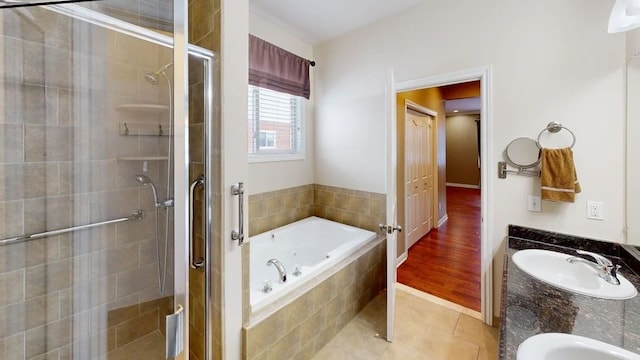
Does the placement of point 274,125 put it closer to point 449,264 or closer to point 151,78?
point 151,78

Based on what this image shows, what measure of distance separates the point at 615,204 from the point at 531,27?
4.39 ft

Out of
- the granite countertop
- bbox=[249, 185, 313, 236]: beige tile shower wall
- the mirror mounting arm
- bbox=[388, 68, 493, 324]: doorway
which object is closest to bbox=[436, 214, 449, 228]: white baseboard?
bbox=[388, 68, 493, 324]: doorway

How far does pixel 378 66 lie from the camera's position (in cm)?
271

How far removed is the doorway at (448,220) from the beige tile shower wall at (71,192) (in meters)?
2.32

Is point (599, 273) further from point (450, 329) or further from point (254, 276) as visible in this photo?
point (254, 276)

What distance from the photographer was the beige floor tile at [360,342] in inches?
71.3

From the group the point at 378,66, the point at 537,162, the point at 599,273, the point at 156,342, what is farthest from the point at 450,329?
the point at 378,66

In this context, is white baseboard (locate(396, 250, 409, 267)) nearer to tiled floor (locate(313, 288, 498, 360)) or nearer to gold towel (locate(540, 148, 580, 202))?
tiled floor (locate(313, 288, 498, 360))

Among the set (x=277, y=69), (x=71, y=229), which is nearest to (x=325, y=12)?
(x=277, y=69)

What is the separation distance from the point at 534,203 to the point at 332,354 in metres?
1.88

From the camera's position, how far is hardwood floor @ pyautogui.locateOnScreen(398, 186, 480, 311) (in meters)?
2.59

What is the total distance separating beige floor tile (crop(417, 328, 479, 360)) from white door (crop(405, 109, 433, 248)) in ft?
5.27

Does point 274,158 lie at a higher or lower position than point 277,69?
lower

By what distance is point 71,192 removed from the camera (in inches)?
57.0
